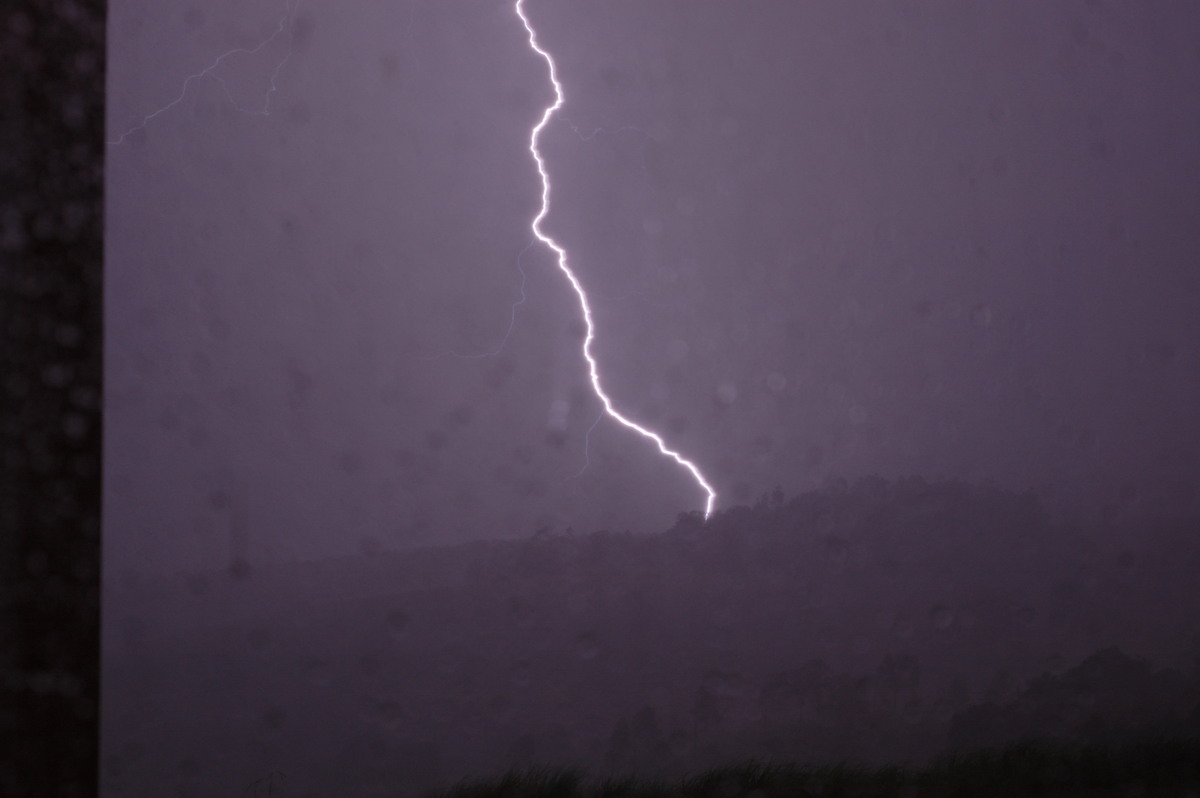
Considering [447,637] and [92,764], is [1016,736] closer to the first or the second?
[447,637]

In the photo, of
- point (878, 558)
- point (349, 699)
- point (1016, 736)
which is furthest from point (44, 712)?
point (1016, 736)

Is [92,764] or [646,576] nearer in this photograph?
[92,764]

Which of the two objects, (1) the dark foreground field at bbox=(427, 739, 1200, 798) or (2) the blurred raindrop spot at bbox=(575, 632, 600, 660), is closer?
(1) the dark foreground field at bbox=(427, 739, 1200, 798)

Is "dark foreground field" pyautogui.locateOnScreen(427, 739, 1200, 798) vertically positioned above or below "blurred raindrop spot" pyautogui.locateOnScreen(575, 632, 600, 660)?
below

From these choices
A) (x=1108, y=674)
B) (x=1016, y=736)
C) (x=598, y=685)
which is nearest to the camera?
(x=598, y=685)

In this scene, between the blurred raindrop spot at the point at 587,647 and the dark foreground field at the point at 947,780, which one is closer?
the dark foreground field at the point at 947,780

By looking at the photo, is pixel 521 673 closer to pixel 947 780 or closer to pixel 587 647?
pixel 587 647

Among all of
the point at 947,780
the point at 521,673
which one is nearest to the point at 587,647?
the point at 521,673

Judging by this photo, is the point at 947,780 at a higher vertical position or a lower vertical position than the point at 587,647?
lower
